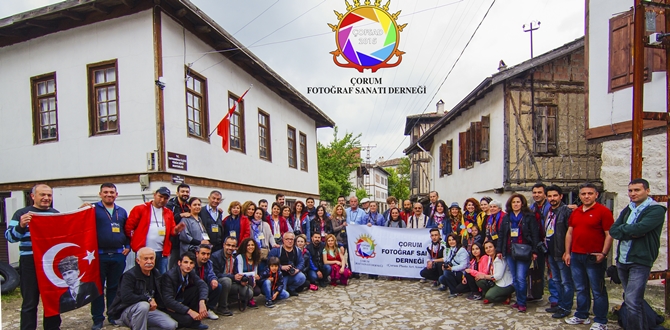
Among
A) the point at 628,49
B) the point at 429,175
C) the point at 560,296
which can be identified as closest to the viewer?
the point at 560,296

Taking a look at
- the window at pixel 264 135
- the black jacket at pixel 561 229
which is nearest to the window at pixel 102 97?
the window at pixel 264 135

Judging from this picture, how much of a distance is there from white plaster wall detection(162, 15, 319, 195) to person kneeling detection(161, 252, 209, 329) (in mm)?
4064

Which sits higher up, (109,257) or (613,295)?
(109,257)

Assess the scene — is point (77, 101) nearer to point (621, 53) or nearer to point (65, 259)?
point (65, 259)

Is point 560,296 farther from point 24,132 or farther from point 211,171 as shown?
point 24,132

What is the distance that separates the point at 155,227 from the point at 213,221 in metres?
1.23

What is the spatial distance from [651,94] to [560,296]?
14.3 ft

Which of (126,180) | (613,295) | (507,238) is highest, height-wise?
(126,180)

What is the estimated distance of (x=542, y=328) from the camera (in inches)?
223

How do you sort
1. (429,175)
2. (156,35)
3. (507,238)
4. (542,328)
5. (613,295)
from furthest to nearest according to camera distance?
(429,175), (156,35), (613,295), (507,238), (542,328)

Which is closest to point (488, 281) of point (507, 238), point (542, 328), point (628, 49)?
point (507, 238)

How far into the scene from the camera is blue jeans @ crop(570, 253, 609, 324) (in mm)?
5469

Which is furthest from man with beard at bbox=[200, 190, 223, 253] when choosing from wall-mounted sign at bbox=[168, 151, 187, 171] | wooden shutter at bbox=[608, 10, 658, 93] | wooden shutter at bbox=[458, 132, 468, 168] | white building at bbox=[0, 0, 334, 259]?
wooden shutter at bbox=[458, 132, 468, 168]

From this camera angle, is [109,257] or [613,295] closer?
[109,257]
